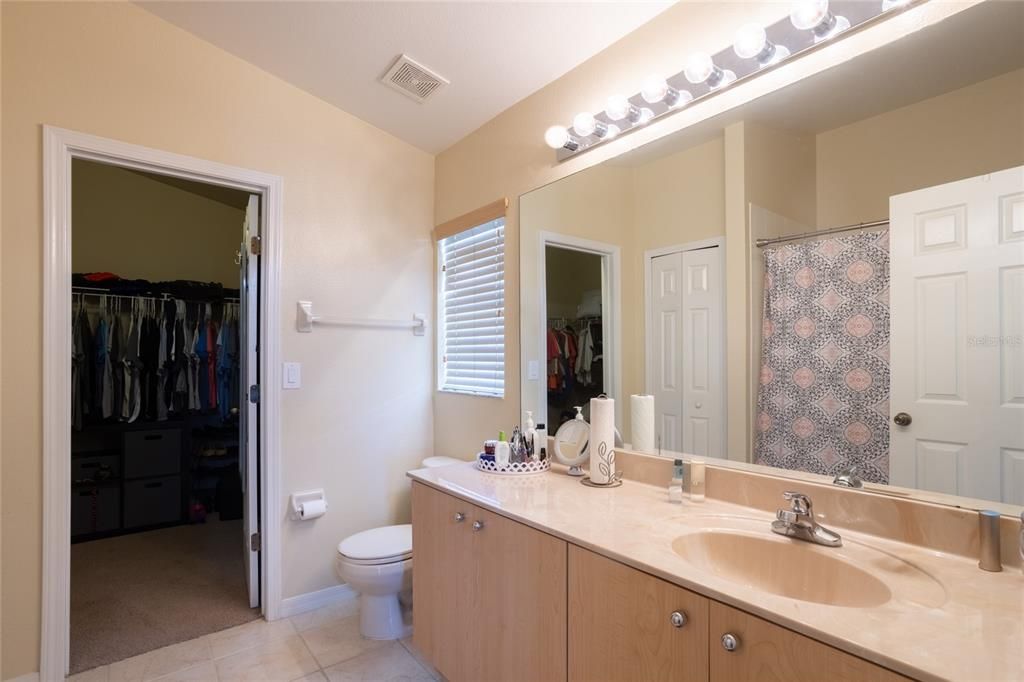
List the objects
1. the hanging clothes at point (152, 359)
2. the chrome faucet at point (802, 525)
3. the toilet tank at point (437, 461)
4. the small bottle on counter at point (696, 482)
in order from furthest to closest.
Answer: the hanging clothes at point (152, 359), the toilet tank at point (437, 461), the small bottle on counter at point (696, 482), the chrome faucet at point (802, 525)

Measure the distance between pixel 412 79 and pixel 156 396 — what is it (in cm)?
301

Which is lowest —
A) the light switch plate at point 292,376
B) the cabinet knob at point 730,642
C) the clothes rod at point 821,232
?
the cabinet knob at point 730,642

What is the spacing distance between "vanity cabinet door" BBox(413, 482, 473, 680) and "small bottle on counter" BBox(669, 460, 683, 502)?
2.08 ft

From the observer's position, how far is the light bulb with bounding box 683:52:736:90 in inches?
58.1

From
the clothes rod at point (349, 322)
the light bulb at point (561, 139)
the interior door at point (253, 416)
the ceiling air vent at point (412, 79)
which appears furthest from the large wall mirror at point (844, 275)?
the interior door at point (253, 416)

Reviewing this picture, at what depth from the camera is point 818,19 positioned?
126 centimetres

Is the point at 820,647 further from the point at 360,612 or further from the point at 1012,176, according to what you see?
the point at 360,612

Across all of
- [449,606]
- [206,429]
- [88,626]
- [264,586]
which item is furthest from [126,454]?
[449,606]

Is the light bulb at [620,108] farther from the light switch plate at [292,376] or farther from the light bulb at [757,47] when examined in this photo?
the light switch plate at [292,376]

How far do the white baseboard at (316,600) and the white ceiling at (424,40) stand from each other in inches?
97.2

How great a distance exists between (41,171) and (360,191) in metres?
1.25

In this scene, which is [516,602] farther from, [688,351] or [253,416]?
[253,416]

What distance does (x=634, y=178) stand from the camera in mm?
1779

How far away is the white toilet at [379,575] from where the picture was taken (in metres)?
2.08
